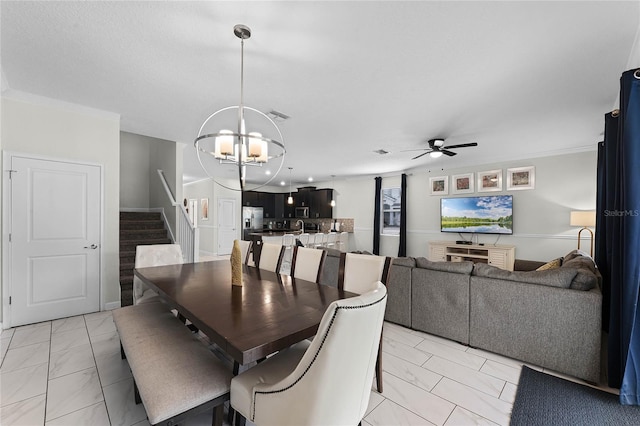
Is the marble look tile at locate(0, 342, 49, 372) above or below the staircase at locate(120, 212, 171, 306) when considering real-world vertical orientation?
below

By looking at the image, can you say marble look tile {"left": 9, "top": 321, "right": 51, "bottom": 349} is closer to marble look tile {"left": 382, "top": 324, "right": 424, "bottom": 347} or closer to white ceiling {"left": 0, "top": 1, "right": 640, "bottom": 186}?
white ceiling {"left": 0, "top": 1, "right": 640, "bottom": 186}

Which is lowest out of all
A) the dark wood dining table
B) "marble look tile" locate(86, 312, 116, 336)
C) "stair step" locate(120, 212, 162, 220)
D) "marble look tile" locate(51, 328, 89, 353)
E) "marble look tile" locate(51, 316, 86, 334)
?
"marble look tile" locate(86, 312, 116, 336)

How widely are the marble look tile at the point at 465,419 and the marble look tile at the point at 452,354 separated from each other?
653mm

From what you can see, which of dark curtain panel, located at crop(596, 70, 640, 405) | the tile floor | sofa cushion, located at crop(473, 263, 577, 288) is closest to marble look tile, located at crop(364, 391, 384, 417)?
the tile floor

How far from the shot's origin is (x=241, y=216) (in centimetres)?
884

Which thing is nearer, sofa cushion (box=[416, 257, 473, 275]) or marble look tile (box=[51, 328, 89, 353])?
Answer: marble look tile (box=[51, 328, 89, 353])

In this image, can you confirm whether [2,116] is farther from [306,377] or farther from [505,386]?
[505,386]

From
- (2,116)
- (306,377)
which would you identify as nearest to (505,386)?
(306,377)

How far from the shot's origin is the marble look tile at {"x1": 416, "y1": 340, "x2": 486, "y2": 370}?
2457 mm

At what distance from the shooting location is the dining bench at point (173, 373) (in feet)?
3.91

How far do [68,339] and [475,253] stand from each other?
6806mm

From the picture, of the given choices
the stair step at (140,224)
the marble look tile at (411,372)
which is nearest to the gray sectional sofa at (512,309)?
the marble look tile at (411,372)

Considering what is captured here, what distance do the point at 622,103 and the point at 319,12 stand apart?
7.49ft

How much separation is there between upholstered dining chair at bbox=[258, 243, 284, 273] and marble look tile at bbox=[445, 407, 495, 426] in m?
1.87
